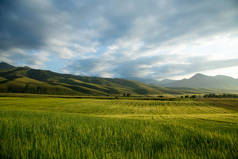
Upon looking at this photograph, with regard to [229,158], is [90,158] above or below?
above

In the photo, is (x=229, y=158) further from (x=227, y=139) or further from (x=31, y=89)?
(x=31, y=89)

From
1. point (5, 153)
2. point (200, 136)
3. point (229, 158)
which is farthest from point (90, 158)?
point (200, 136)

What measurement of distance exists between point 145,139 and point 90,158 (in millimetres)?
2014

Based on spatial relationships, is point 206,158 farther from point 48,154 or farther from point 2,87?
point 2,87

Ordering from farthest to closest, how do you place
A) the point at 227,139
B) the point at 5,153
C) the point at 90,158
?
the point at 227,139 → the point at 5,153 → the point at 90,158

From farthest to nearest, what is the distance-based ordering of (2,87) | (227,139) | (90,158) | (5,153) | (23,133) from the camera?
1. (2,87)
2. (23,133)
3. (227,139)
4. (5,153)
5. (90,158)

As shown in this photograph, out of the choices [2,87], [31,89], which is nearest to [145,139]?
[31,89]

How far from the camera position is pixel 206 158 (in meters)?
2.19

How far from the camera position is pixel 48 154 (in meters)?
2.19

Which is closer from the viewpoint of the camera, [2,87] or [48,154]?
[48,154]

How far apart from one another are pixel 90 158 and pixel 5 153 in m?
1.62

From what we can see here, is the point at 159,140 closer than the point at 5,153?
No

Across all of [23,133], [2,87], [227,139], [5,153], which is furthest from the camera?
[2,87]

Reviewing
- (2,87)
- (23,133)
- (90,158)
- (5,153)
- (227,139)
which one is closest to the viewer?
(90,158)
